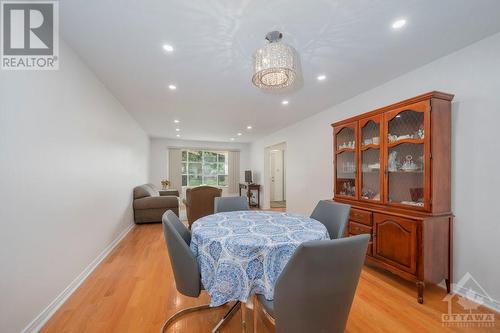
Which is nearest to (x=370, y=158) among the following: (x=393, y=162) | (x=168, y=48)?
(x=393, y=162)

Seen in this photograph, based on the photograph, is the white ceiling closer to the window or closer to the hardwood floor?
the hardwood floor

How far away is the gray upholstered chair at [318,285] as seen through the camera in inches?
38.6

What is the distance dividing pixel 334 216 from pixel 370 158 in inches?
41.2

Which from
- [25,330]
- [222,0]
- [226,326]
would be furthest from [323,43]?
[25,330]

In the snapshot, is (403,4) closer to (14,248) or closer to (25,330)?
(14,248)

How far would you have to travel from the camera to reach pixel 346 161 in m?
3.01

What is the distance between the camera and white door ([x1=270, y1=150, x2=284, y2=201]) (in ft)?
26.2

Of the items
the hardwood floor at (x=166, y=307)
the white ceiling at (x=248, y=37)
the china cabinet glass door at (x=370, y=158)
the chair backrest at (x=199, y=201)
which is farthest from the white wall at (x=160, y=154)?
the china cabinet glass door at (x=370, y=158)

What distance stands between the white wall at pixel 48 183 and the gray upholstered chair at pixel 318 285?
1.71 metres

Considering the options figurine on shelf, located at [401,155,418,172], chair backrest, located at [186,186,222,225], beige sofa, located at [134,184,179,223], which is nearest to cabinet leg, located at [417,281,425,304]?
figurine on shelf, located at [401,155,418,172]

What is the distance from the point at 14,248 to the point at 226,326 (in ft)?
5.14

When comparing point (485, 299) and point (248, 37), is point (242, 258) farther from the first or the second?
point (485, 299)

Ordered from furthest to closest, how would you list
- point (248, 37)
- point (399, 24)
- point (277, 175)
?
point (277, 175)
point (248, 37)
point (399, 24)

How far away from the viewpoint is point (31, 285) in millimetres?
1540
